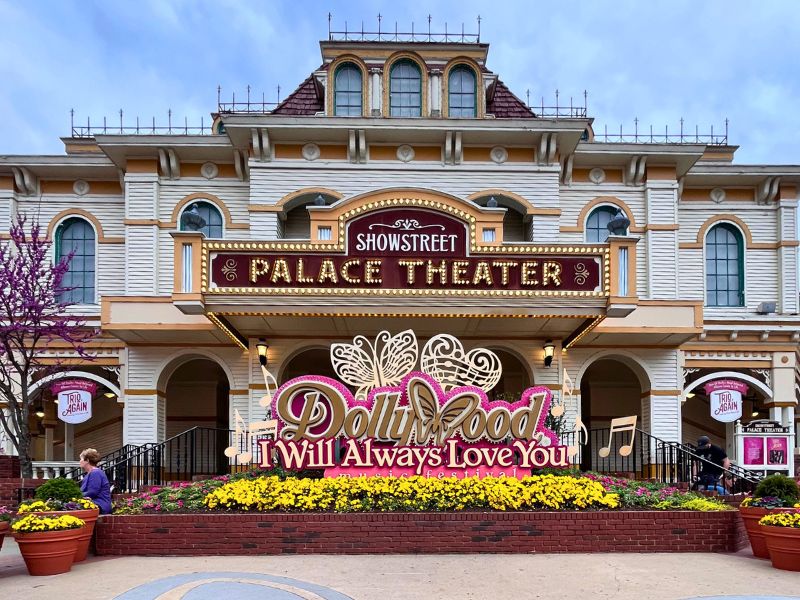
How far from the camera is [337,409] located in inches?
591

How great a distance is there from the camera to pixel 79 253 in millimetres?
22891

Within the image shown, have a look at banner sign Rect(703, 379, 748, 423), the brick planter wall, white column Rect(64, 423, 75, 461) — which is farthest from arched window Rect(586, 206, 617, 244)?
white column Rect(64, 423, 75, 461)

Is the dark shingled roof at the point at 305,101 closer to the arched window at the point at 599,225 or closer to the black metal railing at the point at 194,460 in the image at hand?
the arched window at the point at 599,225

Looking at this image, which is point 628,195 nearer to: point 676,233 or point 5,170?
point 676,233

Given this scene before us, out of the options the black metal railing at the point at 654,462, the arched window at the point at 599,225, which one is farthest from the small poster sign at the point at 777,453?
the arched window at the point at 599,225

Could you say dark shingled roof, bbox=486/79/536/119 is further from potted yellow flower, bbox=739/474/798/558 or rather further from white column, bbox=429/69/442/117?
potted yellow flower, bbox=739/474/798/558

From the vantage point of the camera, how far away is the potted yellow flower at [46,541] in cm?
1091

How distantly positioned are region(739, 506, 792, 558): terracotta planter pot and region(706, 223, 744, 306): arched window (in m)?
11.8

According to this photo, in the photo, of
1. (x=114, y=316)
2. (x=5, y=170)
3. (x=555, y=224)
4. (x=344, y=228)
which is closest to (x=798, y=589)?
(x=344, y=228)

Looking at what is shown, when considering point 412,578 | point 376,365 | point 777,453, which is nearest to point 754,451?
point 777,453

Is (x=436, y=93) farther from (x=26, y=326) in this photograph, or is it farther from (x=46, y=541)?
(x=46, y=541)

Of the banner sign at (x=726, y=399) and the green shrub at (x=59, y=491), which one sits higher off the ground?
the banner sign at (x=726, y=399)

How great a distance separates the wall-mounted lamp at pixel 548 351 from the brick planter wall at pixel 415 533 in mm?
7511

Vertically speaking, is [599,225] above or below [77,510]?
above
